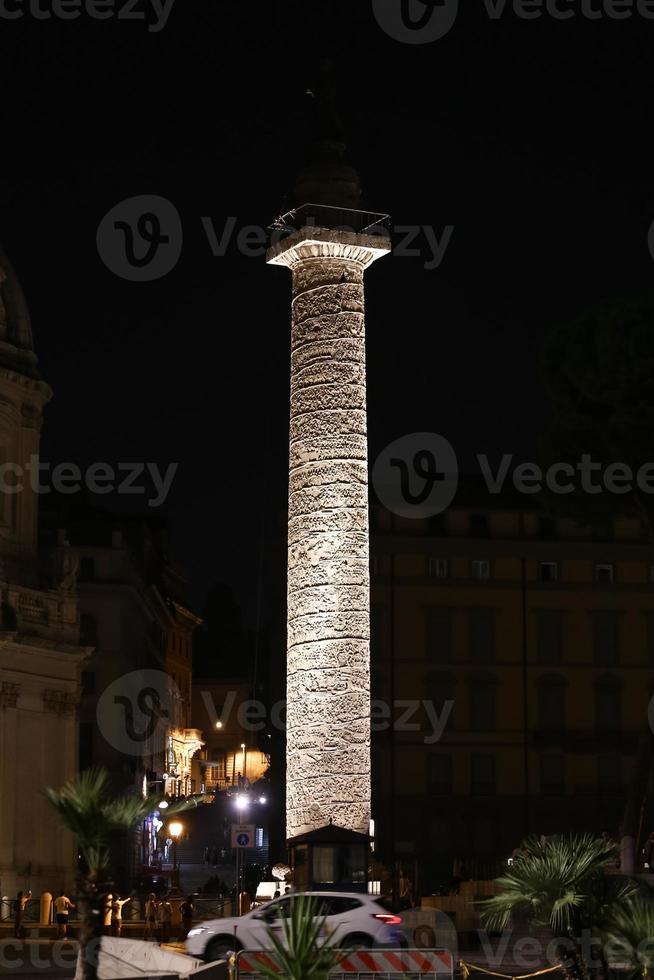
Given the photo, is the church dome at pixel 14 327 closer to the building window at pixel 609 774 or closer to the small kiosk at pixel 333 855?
the small kiosk at pixel 333 855

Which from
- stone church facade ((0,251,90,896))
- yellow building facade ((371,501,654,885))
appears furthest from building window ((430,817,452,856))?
stone church facade ((0,251,90,896))

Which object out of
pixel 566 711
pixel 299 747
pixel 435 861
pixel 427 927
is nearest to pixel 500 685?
pixel 566 711

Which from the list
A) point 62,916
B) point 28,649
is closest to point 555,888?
point 62,916

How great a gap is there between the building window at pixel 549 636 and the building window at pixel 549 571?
915mm

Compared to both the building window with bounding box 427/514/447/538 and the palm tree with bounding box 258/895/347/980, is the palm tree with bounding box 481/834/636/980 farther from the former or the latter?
the building window with bounding box 427/514/447/538

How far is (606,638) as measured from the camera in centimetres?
4822

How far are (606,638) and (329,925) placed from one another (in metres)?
30.0

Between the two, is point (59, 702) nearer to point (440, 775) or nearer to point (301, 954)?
point (440, 775)

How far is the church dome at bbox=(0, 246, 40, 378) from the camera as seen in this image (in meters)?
37.8

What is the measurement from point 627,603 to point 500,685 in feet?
14.8

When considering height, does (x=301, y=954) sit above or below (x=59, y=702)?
below

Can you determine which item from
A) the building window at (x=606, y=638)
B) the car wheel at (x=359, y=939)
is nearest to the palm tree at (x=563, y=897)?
the car wheel at (x=359, y=939)

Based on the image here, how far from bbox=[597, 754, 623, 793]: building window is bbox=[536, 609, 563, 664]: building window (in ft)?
9.68

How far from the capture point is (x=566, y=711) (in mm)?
47406
